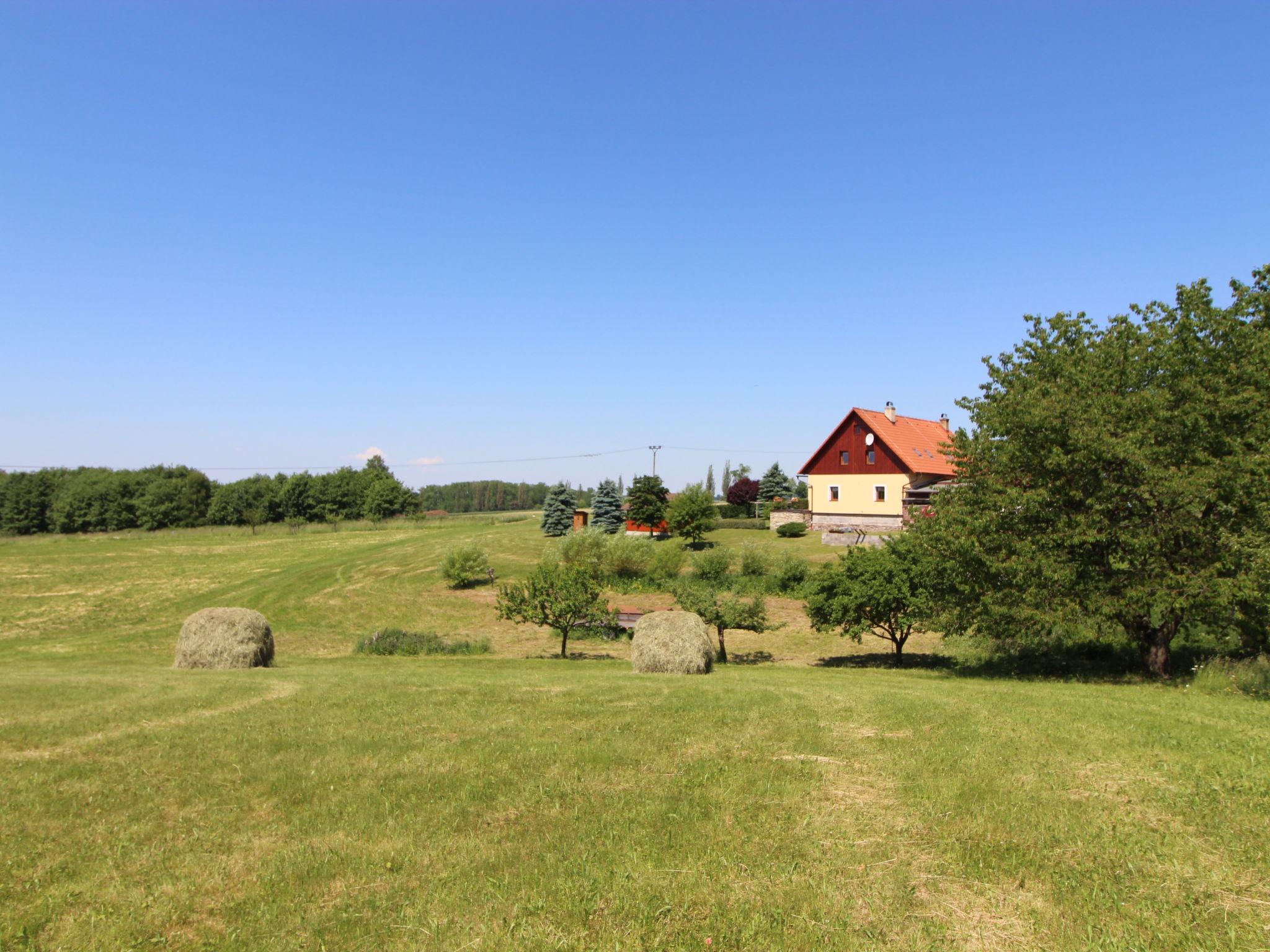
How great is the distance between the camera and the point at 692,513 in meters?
53.2

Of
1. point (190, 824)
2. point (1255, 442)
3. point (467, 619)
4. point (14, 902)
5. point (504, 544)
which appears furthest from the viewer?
point (504, 544)

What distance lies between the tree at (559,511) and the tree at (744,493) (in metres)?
18.5

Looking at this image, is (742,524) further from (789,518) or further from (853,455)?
(853,455)

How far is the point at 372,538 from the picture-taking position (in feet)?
236

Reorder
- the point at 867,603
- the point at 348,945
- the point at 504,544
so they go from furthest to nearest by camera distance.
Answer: the point at 504,544 < the point at 867,603 < the point at 348,945

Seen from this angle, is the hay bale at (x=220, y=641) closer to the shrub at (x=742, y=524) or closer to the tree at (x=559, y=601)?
the tree at (x=559, y=601)

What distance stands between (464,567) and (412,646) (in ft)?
50.5

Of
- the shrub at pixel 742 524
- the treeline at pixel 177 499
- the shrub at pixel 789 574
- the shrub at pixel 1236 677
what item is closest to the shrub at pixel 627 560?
the shrub at pixel 789 574

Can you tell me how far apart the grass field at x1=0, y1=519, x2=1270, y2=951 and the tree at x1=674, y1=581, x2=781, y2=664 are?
1113 cm

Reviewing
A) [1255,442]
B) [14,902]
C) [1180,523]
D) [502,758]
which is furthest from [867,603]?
[14,902]

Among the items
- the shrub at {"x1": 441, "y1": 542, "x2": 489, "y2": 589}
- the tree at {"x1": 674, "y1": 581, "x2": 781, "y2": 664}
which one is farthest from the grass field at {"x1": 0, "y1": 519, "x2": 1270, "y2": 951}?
the shrub at {"x1": 441, "y1": 542, "x2": 489, "y2": 589}

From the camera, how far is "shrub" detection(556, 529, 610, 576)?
4359 centimetres

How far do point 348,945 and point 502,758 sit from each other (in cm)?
393

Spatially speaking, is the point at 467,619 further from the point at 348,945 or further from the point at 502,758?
the point at 348,945
